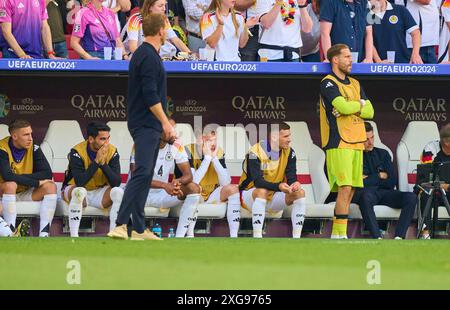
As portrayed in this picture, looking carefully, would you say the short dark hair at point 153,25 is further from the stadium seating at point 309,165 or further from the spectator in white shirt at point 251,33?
the stadium seating at point 309,165

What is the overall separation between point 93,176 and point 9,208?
1.14 metres

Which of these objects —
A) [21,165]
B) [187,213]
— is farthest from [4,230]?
[187,213]

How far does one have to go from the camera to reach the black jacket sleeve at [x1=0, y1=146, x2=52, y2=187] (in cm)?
1491

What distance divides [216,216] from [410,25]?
3735 millimetres

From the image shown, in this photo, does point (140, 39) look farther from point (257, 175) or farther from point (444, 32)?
point (444, 32)

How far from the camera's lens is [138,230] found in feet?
38.7

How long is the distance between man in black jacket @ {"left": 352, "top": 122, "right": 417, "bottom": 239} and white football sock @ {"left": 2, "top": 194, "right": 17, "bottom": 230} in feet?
13.7

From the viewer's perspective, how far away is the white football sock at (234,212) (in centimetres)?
1525

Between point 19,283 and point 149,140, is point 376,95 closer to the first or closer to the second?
point 149,140

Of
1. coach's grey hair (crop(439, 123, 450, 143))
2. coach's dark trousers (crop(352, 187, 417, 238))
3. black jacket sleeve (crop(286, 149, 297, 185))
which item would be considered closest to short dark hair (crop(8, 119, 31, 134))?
black jacket sleeve (crop(286, 149, 297, 185))

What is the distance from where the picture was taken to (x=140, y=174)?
1144cm

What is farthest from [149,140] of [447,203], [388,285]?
[447,203]

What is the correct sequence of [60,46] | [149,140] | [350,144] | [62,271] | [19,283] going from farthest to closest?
1. [60,46]
2. [350,144]
3. [149,140]
4. [62,271]
5. [19,283]

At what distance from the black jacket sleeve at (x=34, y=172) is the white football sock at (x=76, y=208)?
1.56 ft
